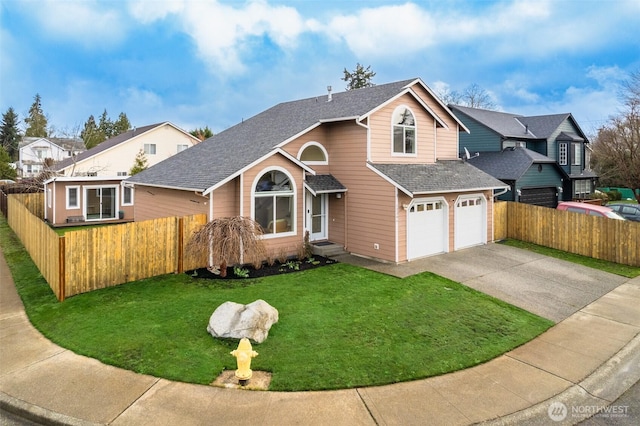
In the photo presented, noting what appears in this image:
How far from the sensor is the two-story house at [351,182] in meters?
13.3

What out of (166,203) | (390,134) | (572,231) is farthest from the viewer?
(572,231)

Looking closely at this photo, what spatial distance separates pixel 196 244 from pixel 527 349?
8.43 m

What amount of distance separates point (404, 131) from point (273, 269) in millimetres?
7804

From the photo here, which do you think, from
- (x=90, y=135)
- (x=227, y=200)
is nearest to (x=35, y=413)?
(x=227, y=200)

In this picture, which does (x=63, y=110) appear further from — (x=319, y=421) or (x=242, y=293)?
(x=319, y=421)

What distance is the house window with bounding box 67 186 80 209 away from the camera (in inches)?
941

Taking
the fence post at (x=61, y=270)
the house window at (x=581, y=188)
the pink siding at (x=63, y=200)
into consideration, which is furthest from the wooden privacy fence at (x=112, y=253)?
the house window at (x=581, y=188)

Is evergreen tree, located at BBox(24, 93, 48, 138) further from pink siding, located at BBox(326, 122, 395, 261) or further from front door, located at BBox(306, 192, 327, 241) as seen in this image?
pink siding, located at BBox(326, 122, 395, 261)

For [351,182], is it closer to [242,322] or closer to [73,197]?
[242,322]

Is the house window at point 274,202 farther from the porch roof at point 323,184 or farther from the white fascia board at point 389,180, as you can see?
the white fascia board at point 389,180

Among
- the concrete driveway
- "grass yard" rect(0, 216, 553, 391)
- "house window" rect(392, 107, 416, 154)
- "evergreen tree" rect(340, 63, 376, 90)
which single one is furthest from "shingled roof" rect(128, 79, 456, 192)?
"evergreen tree" rect(340, 63, 376, 90)

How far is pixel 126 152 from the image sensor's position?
1495 inches

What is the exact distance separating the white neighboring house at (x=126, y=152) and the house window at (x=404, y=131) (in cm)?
2875

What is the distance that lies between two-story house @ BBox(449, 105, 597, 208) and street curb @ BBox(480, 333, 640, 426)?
1831cm
